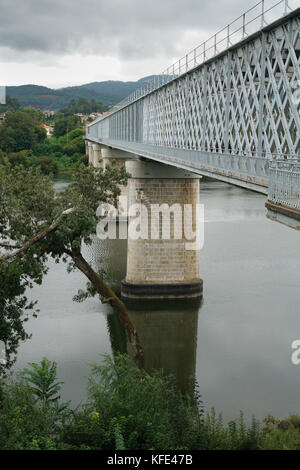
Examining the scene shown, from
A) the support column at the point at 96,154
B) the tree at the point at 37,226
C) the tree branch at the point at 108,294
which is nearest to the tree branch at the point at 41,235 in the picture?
the tree at the point at 37,226

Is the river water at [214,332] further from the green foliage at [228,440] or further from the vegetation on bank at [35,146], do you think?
the vegetation on bank at [35,146]

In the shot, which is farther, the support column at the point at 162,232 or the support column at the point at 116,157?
the support column at the point at 116,157

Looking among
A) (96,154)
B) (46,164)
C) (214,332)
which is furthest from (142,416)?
(46,164)

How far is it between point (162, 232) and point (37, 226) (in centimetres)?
1081

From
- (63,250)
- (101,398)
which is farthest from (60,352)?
(101,398)

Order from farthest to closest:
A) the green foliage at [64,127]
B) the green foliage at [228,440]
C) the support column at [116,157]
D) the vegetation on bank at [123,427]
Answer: the green foliage at [64,127] → the support column at [116,157] → the green foliage at [228,440] → the vegetation on bank at [123,427]

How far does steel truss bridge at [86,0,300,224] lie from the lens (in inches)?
433

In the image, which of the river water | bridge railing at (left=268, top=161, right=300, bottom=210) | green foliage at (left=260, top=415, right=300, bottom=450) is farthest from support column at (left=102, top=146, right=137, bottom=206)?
bridge railing at (left=268, top=161, right=300, bottom=210)

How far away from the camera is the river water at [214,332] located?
15234 mm

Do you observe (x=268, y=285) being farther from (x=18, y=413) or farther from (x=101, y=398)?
(x=18, y=413)

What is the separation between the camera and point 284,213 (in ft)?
28.0

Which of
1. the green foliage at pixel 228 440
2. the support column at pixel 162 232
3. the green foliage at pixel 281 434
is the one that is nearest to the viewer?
the green foliage at pixel 228 440

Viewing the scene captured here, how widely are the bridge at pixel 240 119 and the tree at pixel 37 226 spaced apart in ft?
10.5

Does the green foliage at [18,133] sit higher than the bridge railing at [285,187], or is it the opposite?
the green foliage at [18,133]
